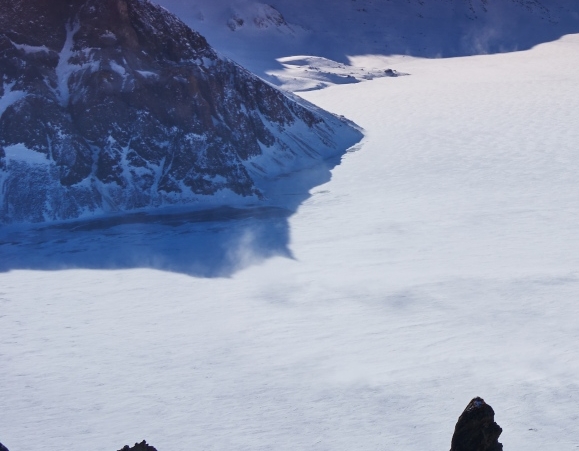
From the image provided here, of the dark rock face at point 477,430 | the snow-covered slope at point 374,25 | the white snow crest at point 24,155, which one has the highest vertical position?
the snow-covered slope at point 374,25

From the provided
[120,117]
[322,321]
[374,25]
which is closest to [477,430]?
[322,321]

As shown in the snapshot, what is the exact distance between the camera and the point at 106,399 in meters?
17.0

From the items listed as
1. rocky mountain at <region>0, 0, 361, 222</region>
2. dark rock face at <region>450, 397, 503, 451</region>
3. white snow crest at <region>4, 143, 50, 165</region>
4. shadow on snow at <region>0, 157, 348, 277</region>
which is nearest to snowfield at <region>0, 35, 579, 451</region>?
shadow on snow at <region>0, 157, 348, 277</region>

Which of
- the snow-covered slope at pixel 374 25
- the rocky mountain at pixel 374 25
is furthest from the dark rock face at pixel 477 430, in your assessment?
the snow-covered slope at pixel 374 25

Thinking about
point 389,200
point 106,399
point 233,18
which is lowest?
point 106,399

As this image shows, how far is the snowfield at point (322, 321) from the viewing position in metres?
15.8

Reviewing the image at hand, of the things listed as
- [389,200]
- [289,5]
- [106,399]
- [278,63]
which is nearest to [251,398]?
[106,399]

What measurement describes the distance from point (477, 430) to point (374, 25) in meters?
89.1

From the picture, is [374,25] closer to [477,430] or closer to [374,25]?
[374,25]

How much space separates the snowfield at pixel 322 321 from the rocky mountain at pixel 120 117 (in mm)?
2346

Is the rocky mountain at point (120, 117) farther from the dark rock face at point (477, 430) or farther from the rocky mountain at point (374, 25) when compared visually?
the rocky mountain at point (374, 25)

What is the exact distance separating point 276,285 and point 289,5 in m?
80.8

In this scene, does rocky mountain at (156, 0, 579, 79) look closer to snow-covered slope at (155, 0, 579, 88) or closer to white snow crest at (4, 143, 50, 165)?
snow-covered slope at (155, 0, 579, 88)

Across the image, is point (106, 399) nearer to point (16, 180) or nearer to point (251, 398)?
point (251, 398)
